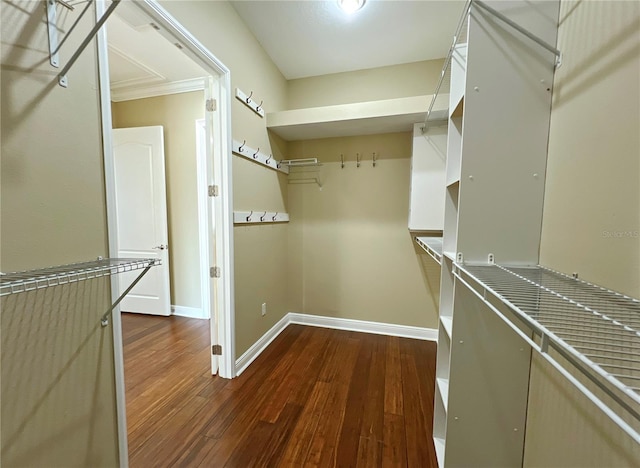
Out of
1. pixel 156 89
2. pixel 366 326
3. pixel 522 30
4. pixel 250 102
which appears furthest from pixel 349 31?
pixel 366 326

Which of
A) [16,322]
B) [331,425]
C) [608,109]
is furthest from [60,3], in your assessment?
[331,425]

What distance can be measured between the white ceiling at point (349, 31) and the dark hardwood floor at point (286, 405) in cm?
293

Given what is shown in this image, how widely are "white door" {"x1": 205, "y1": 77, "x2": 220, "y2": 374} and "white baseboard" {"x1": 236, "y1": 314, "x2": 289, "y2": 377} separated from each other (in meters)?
0.20

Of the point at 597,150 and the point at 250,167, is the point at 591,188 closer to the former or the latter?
the point at 597,150

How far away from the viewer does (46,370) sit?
95 cm

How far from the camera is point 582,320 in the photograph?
1.95 ft

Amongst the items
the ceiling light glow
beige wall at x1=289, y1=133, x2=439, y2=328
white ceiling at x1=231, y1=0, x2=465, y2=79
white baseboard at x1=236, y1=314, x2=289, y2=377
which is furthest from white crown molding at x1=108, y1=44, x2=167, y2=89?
white baseboard at x1=236, y1=314, x2=289, y2=377

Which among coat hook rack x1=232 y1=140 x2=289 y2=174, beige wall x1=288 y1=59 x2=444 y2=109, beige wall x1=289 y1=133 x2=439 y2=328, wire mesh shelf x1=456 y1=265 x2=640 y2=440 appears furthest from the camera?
beige wall x1=289 y1=133 x2=439 y2=328

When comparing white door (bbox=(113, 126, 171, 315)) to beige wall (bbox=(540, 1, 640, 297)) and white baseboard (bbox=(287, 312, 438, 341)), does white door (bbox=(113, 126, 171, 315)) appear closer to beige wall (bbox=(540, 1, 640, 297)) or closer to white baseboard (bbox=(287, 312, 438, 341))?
white baseboard (bbox=(287, 312, 438, 341))

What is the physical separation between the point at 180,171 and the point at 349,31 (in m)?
2.43

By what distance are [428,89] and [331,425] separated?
309 centimetres

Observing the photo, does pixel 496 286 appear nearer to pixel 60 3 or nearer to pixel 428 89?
pixel 60 3

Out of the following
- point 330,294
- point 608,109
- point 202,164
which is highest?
point 202,164

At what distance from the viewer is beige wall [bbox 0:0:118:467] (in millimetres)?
860
